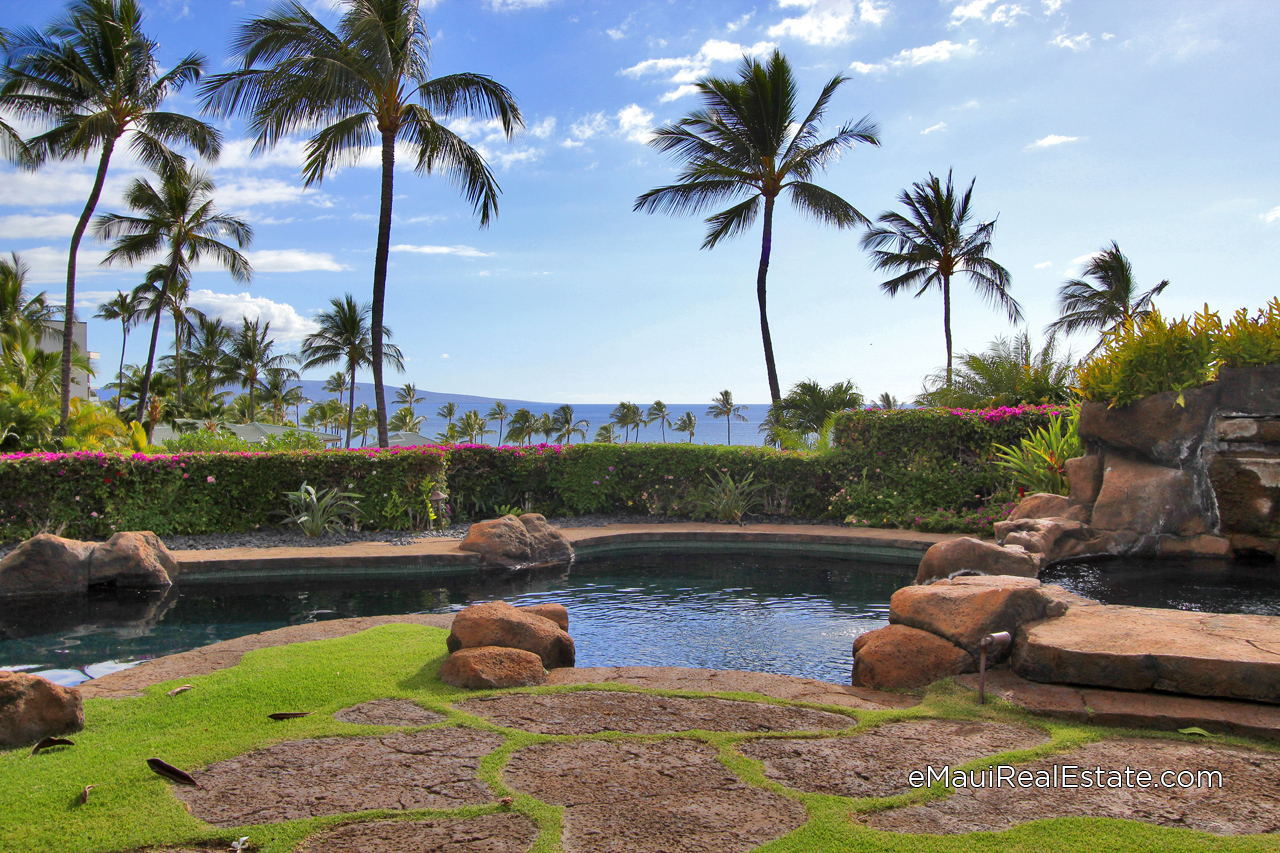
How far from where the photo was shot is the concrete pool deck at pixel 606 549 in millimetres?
8789

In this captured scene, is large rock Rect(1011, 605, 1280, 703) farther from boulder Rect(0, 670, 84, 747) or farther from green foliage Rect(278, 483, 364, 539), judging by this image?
green foliage Rect(278, 483, 364, 539)

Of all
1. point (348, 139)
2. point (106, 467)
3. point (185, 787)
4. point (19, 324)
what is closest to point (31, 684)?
point (185, 787)

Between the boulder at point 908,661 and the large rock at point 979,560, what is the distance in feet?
7.45

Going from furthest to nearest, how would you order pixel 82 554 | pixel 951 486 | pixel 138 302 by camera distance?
pixel 138 302
pixel 951 486
pixel 82 554

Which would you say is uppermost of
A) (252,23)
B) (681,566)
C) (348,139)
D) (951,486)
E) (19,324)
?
(252,23)

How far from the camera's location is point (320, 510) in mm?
10680

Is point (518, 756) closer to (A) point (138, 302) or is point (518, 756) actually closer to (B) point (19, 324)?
(B) point (19, 324)

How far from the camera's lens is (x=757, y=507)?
13.5 m

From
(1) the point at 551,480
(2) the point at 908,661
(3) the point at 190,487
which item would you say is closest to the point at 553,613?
(2) the point at 908,661

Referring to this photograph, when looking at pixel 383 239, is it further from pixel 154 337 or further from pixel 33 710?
pixel 154 337

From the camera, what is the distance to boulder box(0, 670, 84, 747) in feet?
11.2

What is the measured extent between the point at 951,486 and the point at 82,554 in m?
11.1

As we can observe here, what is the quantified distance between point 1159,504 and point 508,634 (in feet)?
21.8

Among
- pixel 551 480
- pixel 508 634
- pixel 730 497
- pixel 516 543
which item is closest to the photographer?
pixel 508 634
